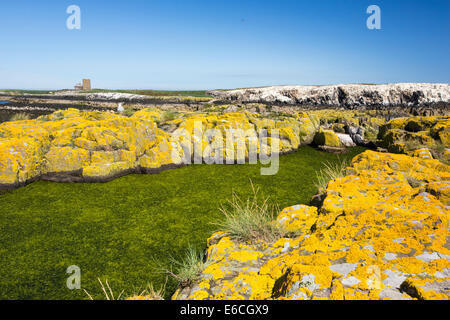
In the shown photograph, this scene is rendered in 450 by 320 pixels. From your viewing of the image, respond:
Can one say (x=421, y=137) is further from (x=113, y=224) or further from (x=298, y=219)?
(x=113, y=224)

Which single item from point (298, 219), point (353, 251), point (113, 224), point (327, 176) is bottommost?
point (113, 224)

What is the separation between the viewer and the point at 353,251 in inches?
72.1

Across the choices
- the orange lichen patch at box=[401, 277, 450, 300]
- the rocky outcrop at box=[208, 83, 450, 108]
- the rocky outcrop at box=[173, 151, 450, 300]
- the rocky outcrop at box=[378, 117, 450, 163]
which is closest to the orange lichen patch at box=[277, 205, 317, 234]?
the rocky outcrop at box=[173, 151, 450, 300]

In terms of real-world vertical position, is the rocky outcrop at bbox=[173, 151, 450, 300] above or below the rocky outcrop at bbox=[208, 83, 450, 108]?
below

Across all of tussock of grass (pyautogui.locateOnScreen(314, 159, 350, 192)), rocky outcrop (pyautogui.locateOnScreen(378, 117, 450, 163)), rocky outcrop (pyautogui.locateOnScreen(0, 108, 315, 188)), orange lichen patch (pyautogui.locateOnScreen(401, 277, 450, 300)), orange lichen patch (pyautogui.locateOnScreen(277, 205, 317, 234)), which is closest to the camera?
orange lichen patch (pyautogui.locateOnScreen(401, 277, 450, 300))

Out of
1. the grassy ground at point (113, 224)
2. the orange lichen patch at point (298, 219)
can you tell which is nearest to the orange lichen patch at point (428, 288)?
the orange lichen patch at point (298, 219)

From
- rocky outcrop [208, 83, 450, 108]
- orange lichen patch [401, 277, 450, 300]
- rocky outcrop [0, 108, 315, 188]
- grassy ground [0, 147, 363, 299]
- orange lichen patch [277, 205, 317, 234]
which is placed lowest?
grassy ground [0, 147, 363, 299]

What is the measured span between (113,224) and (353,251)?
408cm

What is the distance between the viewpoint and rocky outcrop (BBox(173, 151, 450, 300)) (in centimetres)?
150

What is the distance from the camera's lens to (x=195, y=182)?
6.62 m

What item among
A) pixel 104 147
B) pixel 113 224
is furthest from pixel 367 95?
pixel 113 224

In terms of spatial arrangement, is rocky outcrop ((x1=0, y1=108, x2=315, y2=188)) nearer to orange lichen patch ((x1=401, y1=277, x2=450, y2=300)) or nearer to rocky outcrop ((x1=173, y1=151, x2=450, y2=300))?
rocky outcrop ((x1=173, y1=151, x2=450, y2=300))

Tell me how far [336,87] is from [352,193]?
68.9 meters

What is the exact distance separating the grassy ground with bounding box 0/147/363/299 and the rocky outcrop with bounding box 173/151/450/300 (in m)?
1.25
